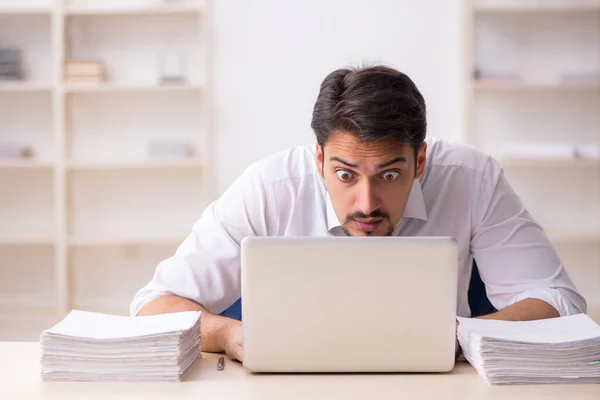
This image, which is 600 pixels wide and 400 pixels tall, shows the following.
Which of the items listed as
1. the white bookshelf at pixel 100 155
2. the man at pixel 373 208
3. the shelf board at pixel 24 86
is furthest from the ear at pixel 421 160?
the shelf board at pixel 24 86

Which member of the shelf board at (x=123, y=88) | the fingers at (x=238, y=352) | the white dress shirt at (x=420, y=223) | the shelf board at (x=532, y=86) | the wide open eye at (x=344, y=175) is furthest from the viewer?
the shelf board at (x=123, y=88)

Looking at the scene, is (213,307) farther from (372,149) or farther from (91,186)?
(91,186)

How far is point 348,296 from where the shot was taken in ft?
4.01

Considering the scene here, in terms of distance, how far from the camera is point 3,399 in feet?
3.86

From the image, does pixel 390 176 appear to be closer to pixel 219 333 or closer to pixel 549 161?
pixel 219 333

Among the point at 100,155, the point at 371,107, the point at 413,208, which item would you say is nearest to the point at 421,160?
the point at 413,208

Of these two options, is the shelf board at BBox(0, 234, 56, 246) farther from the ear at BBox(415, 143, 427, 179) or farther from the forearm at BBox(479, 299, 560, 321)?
the forearm at BBox(479, 299, 560, 321)

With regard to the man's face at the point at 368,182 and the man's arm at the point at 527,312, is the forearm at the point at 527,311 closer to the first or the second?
the man's arm at the point at 527,312

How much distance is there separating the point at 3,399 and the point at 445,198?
4.05 ft

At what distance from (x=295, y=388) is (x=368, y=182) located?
24.9 inches

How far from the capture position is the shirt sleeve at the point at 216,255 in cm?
183

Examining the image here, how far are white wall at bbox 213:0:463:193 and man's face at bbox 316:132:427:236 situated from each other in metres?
2.66

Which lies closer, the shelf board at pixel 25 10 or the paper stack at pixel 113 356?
the paper stack at pixel 113 356

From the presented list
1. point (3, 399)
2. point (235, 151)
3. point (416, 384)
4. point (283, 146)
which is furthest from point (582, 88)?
point (3, 399)
